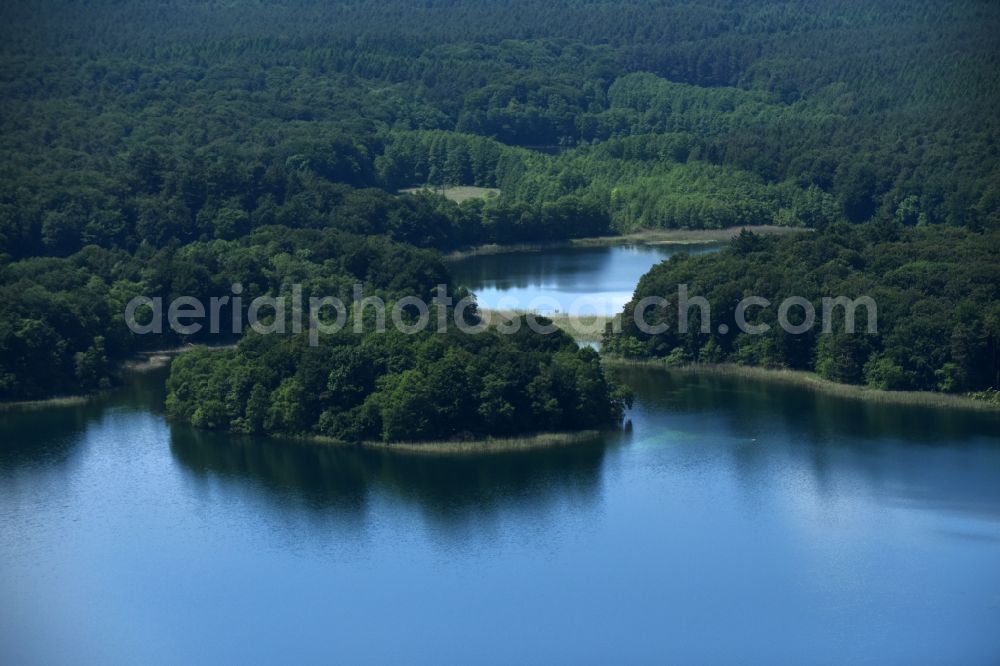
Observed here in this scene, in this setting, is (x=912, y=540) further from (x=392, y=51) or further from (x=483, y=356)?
(x=392, y=51)

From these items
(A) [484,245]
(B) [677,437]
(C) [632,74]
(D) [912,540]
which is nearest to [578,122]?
(C) [632,74]

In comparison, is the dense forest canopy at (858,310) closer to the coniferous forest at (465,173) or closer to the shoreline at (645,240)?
the coniferous forest at (465,173)

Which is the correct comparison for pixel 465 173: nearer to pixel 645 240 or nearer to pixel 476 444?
pixel 645 240

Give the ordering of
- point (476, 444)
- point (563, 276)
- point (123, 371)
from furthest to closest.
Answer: point (563, 276), point (123, 371), point (476, 444)

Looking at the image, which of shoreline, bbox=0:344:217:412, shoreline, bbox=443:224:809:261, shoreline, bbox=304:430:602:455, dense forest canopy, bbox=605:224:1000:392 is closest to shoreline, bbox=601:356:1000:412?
dense forest canopy, bbox=605:224:1000:392

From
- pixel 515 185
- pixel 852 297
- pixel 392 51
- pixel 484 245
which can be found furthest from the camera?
pixel 392 51

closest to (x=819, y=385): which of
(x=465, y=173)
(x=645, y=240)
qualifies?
(x=645, y=240)
